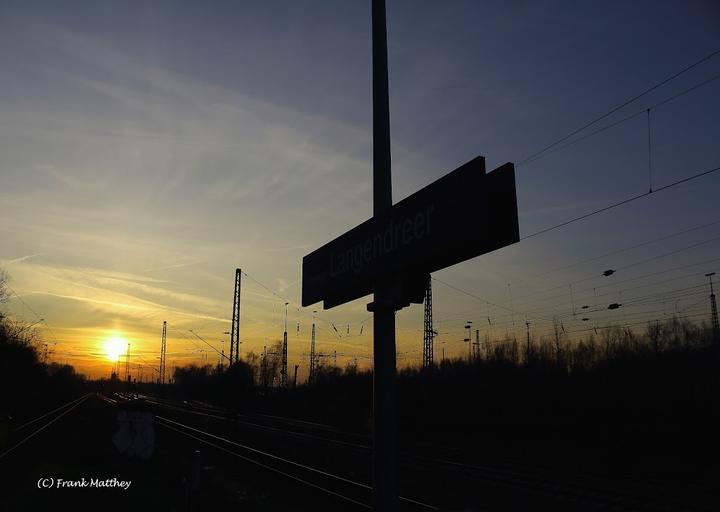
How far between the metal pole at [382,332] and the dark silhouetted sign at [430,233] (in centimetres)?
24

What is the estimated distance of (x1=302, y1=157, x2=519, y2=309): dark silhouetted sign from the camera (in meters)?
3.47

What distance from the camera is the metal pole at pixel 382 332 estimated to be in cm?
402

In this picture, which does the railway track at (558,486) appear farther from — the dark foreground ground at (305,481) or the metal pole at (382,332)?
the metal pole at (382,332)

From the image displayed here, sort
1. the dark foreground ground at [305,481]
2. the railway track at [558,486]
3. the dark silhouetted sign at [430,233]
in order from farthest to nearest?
1. the railway track at [558,486]
2. the dark foreground ground at [305,481]
3. the dark silhouetted sign at [430,233]

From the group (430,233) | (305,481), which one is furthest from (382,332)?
(305,481)

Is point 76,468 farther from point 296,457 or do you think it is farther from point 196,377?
point 196,377

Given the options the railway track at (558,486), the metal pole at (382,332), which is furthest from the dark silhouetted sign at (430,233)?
the railway track at (558,486)

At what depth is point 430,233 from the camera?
3.91 metres

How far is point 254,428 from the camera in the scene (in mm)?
32156

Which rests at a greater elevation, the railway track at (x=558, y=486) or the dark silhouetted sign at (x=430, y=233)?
the dark silhouetted sign at (x=430, y=233)

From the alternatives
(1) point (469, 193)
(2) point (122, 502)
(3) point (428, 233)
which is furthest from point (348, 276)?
(2) point (122, 502)

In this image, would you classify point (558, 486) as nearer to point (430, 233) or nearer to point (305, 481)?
point (305, 481)

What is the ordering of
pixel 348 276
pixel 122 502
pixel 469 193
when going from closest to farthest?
1. pixel 469 193
2. pixel 348 276
3. pixel 122 502

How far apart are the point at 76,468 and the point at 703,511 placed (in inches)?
686
